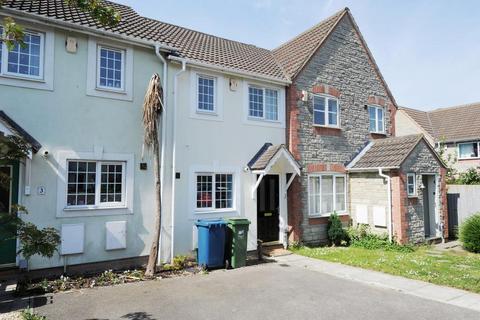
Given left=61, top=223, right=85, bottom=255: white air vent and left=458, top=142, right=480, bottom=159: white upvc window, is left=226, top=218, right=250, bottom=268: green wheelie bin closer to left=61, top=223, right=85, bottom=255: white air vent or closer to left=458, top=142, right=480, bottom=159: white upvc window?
left=61, top=223, right=85, bottom=255: white air vent

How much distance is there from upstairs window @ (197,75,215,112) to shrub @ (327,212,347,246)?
678 centimetres

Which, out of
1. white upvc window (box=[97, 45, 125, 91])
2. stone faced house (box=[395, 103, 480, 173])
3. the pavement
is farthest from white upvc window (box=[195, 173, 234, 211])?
stone faced house (box=[395, 103, 480, 173])

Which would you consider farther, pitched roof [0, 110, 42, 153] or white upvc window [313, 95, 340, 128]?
white upvc window [313, 95, 340, 128]

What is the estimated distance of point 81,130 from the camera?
9.30 metres

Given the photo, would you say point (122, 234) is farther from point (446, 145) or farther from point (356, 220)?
point (446, 145)

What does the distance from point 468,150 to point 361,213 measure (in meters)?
19.7

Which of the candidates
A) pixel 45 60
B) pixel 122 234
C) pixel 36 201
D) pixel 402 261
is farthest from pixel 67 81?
pixel 402 261

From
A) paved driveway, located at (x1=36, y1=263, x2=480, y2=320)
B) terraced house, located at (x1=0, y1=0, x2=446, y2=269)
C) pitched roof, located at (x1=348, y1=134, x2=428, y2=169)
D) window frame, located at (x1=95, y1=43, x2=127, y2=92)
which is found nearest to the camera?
paved driveway, located at (x1=36, y1=263, x2=480, y2=320)

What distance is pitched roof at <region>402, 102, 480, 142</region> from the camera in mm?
28422

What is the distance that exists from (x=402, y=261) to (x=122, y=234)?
867 cm

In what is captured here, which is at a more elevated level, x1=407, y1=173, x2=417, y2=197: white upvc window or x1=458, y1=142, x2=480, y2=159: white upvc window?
x1=458, y1=142, x2=480, y2=159: white upvc window

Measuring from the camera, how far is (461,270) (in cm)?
966

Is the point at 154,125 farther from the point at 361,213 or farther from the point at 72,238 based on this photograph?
the point at 361,213

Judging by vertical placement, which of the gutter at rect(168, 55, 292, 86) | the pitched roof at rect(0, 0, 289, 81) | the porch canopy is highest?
the pitched roof at rect(0, 0, 289, 81)
